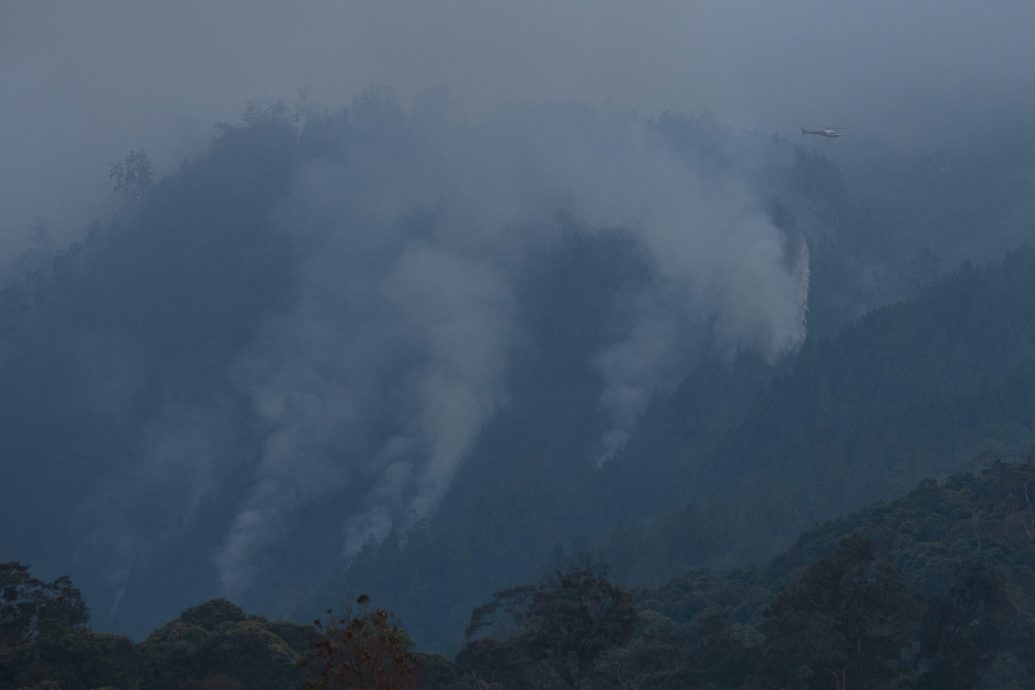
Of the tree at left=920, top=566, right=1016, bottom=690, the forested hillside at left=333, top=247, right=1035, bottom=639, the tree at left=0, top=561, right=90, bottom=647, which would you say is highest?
the forested hillside at left=333, top=247, right=1035, bottom=639

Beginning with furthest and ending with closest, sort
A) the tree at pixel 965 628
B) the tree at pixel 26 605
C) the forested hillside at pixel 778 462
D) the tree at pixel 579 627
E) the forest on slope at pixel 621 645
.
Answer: the forested hillside at pixel 778 462, the tree at pixel 26 605, the tree at pixel 579 627, the tree at pixel 965 628, the forest on slope at pixel 621 645

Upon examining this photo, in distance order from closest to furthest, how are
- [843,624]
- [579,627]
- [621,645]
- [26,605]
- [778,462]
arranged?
[843,624] < [579,627] < [621,645] < [26,605] < [778,462]

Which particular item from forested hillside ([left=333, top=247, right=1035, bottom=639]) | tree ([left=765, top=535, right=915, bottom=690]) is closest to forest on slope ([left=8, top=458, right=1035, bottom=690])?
tree ([left=765, top=535, right=915, bottom=690])

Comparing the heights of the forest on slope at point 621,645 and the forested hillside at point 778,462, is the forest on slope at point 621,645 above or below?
below

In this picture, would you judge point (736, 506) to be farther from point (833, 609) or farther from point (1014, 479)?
point (833, 609)

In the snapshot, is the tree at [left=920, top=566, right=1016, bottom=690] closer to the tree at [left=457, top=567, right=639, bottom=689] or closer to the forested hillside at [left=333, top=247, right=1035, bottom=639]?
the tree at [left=457, top=567, right=639, bottom=689]

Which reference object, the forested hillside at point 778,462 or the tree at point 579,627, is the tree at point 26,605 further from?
the forested hillside at point 778,462

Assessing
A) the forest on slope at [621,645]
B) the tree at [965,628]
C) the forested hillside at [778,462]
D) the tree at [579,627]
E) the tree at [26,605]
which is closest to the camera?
the forest on slope at [621,645]

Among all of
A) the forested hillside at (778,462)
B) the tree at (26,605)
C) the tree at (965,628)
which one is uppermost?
the forested hillside at (778,462)

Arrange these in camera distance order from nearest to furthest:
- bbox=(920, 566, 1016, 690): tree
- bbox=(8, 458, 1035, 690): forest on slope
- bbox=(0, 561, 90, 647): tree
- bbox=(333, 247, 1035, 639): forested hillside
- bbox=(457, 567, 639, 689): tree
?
1. bbox=(8, 458, 1035, 690): forest on slope
2. bbox=(920, 566, 1016, 690): tree
3. bbox=(457, 567, 639, 689): tree
4. bbox=(0, 561, 90, 647): tree
5. bbox=(333, 247, 1035, 639): forested hillside

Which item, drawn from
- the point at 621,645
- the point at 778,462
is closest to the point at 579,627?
the point at 621,645

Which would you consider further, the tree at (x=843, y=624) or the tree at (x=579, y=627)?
the tree at (x=579, y=627)

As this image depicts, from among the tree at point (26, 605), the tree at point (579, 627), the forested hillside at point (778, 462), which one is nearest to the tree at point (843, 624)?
the tree at point (579, 627)

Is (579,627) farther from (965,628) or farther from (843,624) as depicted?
(965,628)
